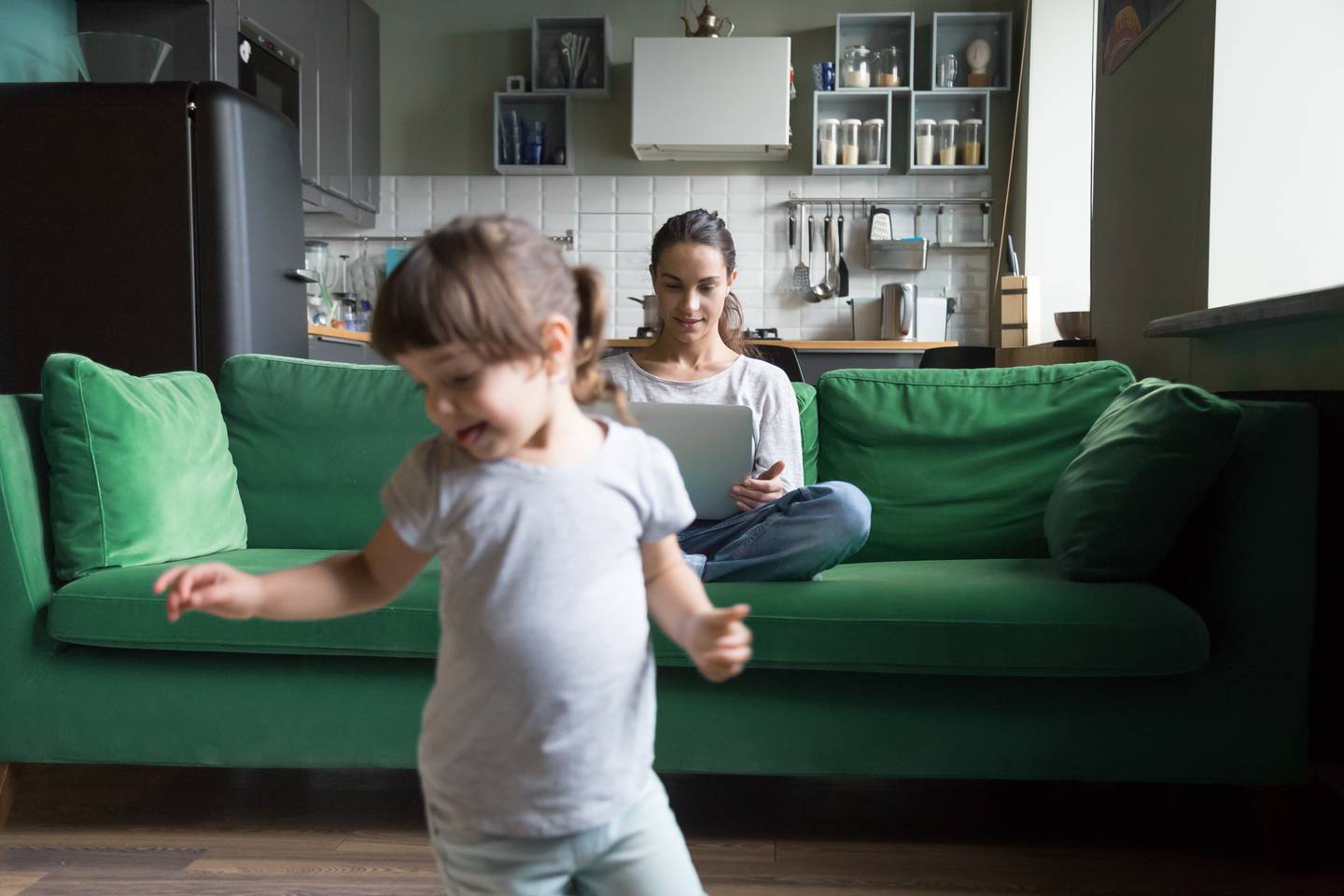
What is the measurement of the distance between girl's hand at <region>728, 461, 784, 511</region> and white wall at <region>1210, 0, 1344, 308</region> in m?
1.38

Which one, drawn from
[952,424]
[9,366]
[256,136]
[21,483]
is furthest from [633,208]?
[21,483]

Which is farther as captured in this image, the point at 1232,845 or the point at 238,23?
the point at 238,23

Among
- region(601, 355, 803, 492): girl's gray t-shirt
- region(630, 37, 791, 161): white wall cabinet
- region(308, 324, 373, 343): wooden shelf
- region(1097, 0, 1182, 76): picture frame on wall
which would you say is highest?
region(630, 37, 791, 161): white wall cabinet

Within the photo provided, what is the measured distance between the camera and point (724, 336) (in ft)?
7.87

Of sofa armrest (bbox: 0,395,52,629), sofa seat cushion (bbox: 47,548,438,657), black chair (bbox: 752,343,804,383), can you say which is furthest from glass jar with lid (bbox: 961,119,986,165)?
sofa armrest (bbox: 0,395,52,629)

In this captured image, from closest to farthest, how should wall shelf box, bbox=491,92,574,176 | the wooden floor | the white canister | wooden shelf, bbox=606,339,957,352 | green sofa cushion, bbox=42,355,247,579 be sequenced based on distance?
1. the wooden floor
2. green sofa cushion, bbox=42,355,247,579
3. wooden shelf, bbox=606,339,957,352
4. the white canister
5. wall shelf box, bbox=491,92,574,176

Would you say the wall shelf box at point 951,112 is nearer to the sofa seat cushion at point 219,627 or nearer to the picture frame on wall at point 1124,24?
the picture frame on wall at point 1124,24

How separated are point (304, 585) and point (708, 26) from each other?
488 centimetres

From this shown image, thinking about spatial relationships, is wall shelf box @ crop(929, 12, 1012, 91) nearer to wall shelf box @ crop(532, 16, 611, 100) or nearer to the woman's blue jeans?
wall shelf box @ crop(532, 16, 611, 100)

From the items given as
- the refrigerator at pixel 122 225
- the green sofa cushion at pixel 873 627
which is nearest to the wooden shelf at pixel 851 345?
the refrigerator at pixel 122 225

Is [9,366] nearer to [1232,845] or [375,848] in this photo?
[375,848]

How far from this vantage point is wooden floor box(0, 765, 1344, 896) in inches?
67.4

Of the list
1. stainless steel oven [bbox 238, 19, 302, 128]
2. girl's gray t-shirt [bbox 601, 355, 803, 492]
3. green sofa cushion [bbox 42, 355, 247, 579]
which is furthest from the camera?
stainless steel oven [bbox 238, 19, 302, 128]

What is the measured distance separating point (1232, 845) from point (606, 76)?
4.55 meters
